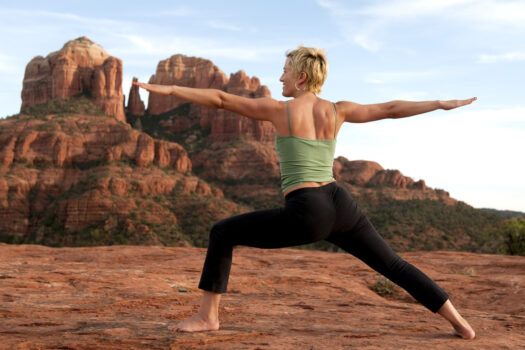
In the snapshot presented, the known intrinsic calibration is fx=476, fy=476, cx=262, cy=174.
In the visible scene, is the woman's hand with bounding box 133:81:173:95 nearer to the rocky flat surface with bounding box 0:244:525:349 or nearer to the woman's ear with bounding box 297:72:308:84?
the woman's ear with bounding box 297:72:308:84

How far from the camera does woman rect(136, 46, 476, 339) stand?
3.54m

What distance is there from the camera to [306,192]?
3502 mm

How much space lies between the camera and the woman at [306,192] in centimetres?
354

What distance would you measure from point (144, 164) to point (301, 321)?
229 feet

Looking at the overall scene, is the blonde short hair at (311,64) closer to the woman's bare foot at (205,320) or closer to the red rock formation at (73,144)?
the woman's bare foot at (205,320)

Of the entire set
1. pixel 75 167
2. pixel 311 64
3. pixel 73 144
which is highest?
pixel 73 144

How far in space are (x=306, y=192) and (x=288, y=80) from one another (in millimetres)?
924

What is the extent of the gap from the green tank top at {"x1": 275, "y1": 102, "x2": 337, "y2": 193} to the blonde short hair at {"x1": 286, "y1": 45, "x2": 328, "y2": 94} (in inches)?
12.5

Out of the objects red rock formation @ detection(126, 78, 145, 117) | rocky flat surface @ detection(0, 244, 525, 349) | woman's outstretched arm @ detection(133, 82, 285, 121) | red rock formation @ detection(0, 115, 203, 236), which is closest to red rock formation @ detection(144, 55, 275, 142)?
red rock formation @ detection(126, 78, 145, 117)

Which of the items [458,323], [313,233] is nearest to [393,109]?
[313,233]

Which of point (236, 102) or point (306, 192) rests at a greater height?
point (236, 102)

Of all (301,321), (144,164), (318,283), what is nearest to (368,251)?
(301,321)

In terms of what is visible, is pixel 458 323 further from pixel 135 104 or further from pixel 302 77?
pixel 135 104

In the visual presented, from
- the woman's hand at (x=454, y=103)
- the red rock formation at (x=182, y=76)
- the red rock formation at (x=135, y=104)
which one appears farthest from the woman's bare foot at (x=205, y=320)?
the red rock formation at (x=135, y=104)
